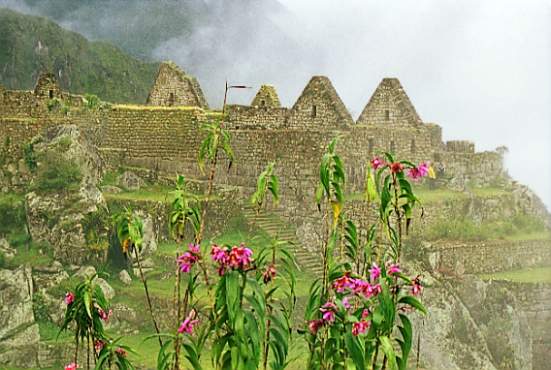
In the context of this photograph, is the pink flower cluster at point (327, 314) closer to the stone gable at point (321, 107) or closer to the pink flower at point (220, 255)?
the pink flower at point (220, 255)

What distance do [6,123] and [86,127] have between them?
3.95ft

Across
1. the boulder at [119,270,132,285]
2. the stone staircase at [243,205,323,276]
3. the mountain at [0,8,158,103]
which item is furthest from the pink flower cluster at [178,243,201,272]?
the mountain at [0,8,158,103]

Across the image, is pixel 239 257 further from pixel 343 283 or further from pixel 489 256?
pixel 489 256

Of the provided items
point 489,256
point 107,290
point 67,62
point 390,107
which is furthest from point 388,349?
point 67,62

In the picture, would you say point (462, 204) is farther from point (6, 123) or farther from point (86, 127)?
→ point (6, 123)

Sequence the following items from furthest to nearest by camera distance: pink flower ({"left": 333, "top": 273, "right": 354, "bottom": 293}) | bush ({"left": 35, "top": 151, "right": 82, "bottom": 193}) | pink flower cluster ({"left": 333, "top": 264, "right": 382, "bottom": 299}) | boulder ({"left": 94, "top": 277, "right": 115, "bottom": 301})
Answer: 1. bush ({"left": 35, "top": 151, "right": 82, "bottom": 193})
2. boulder ({"left": 94, "top": 277, "right": 115, "bottom": 301})
3. pink flower ({"left": 333, "top": 273, "right": 354, "bottom": 293})
4. pink flower cluster ({"left": 333, "top": 264, "right": 382, "bottom": 299})

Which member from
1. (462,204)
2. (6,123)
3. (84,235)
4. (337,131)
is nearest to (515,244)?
(462,204)

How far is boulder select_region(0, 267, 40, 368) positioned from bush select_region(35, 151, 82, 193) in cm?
134

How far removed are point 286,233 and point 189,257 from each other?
9.32m

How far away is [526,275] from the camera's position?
15664 mm

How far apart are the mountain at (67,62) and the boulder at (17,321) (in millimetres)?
6233

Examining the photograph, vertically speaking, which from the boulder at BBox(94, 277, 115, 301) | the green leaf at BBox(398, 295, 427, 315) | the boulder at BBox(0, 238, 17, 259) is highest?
the green leaf at BBox(398, 295, 427, 315)

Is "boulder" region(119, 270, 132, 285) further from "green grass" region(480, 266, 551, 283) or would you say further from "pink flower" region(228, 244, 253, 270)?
"pink flower" region(228, 244, 253, 270)

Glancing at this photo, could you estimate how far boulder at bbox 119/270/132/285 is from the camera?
13.4 meters
